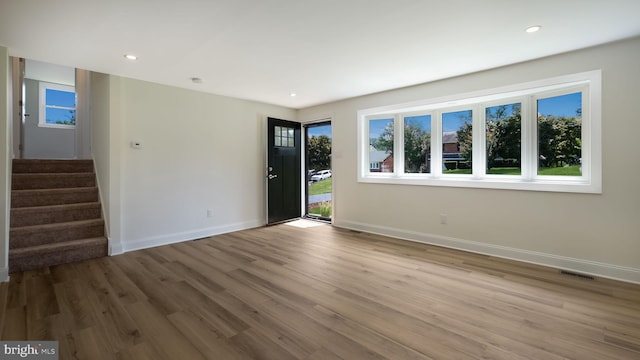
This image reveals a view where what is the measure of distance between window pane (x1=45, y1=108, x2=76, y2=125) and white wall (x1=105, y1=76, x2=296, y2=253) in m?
3.08

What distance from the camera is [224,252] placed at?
153 inches

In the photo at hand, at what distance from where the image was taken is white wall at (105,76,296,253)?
4.00 metres

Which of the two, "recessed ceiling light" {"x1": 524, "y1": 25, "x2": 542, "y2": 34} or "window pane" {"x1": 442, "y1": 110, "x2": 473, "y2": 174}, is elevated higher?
"recessed ceiling light" {"x1": 524, "y1": 25, "x2": 542, "y2": 34}

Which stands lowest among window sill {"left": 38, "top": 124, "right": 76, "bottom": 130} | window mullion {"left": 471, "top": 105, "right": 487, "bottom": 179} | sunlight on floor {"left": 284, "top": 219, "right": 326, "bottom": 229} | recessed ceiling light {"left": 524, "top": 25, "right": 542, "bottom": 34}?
sunlight on floor {"left": 284, "top": 219, "right": 326, "bottom": 229}

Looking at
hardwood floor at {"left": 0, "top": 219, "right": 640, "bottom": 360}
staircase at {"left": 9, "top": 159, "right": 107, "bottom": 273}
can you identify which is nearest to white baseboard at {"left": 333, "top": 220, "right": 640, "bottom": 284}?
hardwood floor at {"left": 0, "top": 219, "right": 640, "bottom": 360}

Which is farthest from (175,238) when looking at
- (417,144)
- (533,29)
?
(533,29)

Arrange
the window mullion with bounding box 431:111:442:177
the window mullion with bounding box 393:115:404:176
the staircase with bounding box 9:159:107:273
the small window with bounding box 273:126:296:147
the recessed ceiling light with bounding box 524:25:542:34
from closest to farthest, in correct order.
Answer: the recessed ceiling light with bounding box 524:25:542:34 → the staircase with bounding box 9:159:107:273 → the window mullion with bounding box 431:111:442:177 → the window mullion with bounding box 393:115:404:176 → the small window with bounding box 273:126:296:147

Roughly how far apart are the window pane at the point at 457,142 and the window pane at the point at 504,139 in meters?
0.25

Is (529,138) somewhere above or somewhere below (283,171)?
above

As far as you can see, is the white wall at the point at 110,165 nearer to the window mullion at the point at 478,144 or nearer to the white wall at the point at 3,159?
the white wall at the point at 3,159

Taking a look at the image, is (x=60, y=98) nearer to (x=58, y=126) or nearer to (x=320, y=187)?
(x=58, y=126)

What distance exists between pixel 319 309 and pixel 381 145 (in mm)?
3463

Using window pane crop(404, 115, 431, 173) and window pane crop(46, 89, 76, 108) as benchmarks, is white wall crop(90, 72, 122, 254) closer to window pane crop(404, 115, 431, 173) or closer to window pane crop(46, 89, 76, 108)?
window pane crop(46, 89, 76, 108)

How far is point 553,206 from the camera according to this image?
328cm
